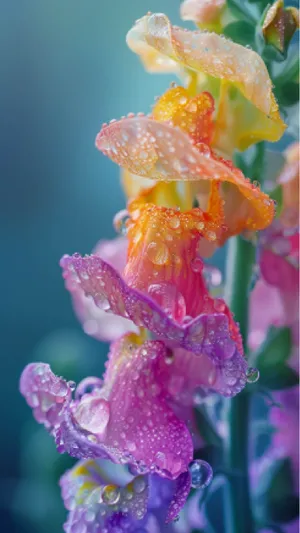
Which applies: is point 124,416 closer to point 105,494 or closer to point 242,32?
point 105,494

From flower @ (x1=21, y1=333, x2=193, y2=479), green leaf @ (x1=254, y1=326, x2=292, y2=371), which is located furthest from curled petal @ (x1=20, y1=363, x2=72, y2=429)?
green leaf @ (x1=254, y1=326, x2=292, y2=371)

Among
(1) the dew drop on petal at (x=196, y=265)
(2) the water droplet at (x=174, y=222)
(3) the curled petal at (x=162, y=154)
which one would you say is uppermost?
(3) the curled petal at (x=162, y=154)

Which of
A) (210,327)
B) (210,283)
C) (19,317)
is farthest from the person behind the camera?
(19,317)

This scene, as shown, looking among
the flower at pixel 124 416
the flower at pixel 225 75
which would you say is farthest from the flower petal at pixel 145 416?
the flower at pixel 225 75

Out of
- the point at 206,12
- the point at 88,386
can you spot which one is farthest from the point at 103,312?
the point at 206,12

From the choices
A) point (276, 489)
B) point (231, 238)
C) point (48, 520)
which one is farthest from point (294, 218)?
point (48, 520)

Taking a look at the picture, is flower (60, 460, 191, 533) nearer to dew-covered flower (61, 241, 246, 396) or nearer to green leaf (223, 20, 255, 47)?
dew-covered flower (61, 241, 246, 396)

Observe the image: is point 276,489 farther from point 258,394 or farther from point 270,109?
point 270,109

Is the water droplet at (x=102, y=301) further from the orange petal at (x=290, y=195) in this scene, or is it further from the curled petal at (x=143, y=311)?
the orange petal at (x=290, y=195)
